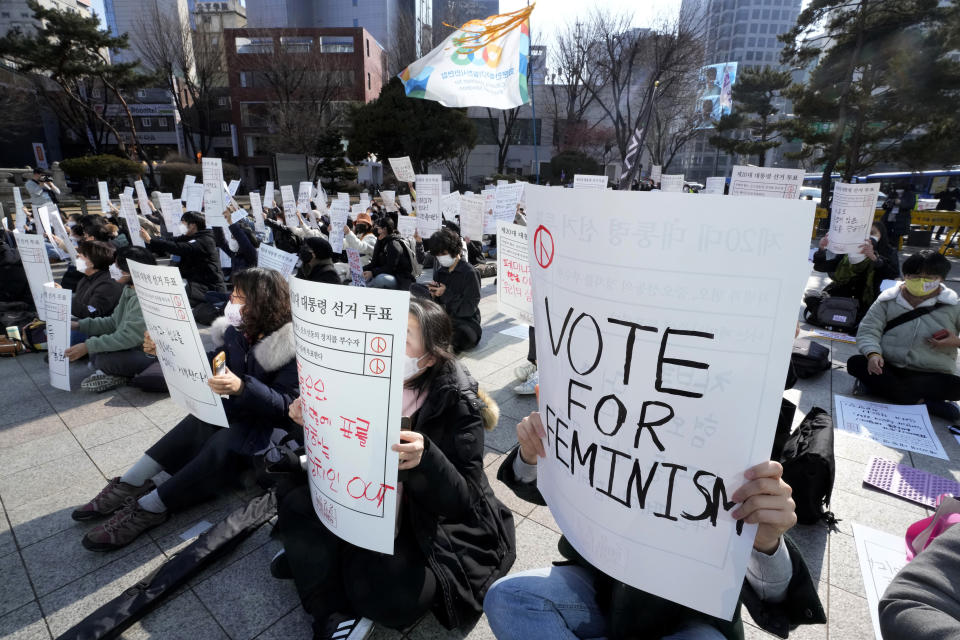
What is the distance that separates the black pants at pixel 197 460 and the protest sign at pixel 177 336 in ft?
1.13

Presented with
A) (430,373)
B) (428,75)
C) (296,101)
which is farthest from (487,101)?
(296,101)

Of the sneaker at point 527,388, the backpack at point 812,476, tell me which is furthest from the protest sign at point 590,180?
the backpack at point 812,476

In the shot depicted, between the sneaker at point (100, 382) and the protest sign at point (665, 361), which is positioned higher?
the protest sign at point (665, 361)

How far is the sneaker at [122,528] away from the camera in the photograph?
2422 mm

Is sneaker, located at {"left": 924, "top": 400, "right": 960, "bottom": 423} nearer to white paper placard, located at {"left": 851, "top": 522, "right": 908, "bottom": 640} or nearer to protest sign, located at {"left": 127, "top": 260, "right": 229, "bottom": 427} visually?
white paper placard, located at {"left": 851, "top": 522, "right": 908, "bottom": 640}

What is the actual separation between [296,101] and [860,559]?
36630mm

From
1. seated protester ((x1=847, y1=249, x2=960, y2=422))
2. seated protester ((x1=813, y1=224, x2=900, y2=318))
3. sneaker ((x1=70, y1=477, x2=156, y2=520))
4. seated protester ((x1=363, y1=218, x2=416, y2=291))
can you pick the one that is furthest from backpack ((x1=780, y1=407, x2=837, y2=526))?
seated protester ((x1=363, y1=218, x2=416, y2=291))

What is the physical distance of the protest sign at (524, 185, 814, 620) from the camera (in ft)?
2.59

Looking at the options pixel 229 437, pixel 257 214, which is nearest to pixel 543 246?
pixel 229 437

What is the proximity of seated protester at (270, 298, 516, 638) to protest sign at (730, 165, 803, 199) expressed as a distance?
14.7 feet

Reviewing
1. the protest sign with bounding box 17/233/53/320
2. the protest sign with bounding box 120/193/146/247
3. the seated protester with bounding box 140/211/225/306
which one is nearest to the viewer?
the protest sign with bounding box 17/233/53/320

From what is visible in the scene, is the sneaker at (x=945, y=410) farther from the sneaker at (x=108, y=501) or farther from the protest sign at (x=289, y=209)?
the protest sign at (x=289, y=209)

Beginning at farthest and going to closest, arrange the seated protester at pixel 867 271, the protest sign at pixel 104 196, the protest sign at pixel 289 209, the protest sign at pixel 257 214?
the protest sign at pixel 289 209
the protest sign at pixel 257 214
the protest sign at pixel 104 196
the seated protester at pixel 867 271

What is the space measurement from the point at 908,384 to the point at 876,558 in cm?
219
